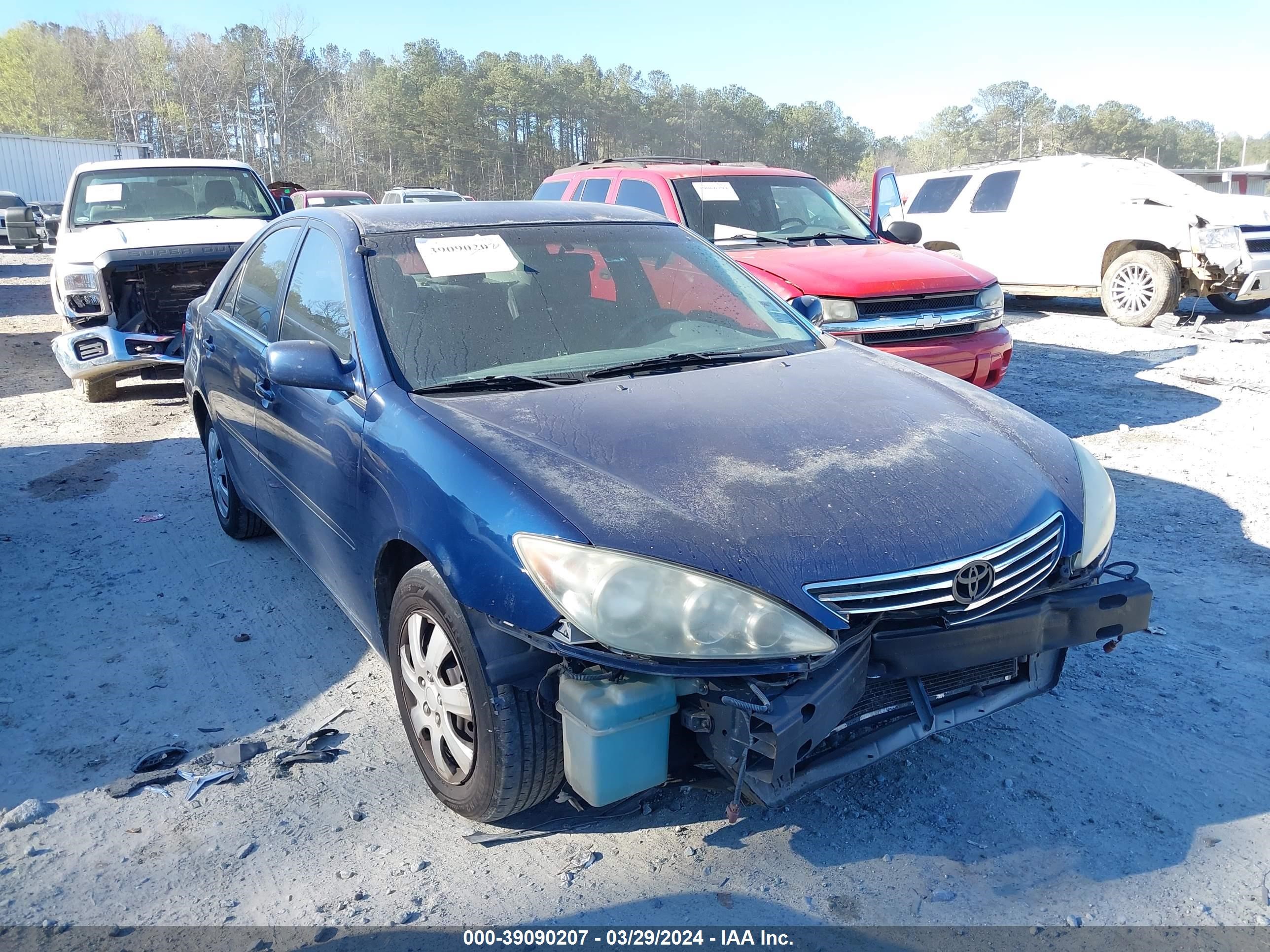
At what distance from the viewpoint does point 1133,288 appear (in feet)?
36.1

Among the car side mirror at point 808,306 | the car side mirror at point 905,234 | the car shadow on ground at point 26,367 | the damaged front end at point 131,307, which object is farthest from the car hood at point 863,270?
the car shadow on ground at point 26,367

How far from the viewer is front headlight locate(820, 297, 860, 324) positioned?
5938 mm

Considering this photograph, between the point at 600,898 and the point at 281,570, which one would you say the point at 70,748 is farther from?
the point at 600,898

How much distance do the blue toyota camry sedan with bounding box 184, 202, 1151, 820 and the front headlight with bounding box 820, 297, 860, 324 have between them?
2.40m

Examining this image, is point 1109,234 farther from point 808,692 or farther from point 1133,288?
point 808,692

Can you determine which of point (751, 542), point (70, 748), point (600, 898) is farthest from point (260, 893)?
point (751, 542)

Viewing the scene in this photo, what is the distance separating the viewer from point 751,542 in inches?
85.6

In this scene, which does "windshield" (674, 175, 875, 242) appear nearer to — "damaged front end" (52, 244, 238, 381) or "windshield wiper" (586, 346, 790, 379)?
"damaged front end" (52, 244, 238, 381)

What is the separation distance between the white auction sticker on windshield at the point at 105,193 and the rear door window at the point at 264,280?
5.77 m

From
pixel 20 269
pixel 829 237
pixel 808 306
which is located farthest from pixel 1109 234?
pixel 20 269

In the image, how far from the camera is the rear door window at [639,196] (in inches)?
294

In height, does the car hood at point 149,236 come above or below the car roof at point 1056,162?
below

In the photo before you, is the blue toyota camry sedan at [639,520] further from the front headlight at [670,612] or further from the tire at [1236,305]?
the tire at [1236,305]

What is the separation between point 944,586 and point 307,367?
1.97m
